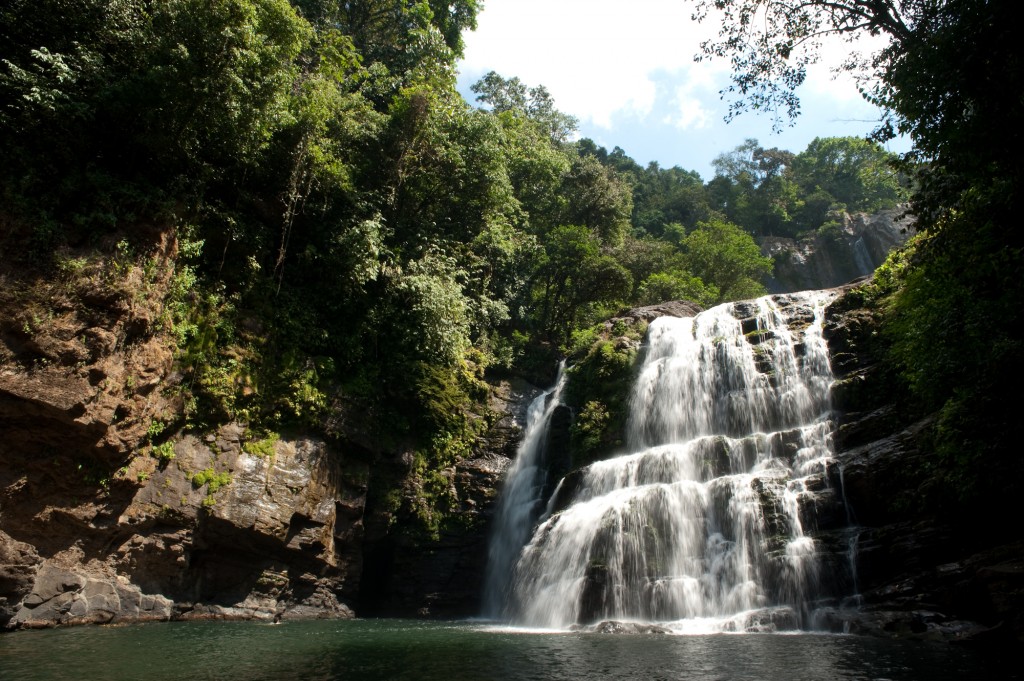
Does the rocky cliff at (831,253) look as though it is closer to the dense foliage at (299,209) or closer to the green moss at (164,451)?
the dense foliage at (299,209)

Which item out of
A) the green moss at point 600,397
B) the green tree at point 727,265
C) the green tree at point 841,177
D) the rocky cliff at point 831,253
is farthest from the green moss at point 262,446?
the green tree at point 841,177

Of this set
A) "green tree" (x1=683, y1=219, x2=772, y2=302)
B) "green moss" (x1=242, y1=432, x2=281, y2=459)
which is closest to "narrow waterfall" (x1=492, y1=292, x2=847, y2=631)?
"green moss" (x1=242, y1=432, x2=281, y2=459)

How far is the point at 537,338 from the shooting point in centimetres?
2583

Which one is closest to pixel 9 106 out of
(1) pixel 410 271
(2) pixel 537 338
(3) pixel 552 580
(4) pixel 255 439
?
(4) pixel 255 439

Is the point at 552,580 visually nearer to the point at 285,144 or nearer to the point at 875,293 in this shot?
the point at 875,293

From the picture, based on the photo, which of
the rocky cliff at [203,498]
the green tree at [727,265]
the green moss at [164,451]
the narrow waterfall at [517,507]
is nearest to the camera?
the rocky cliff at [203,498]

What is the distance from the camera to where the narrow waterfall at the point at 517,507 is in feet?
54.3

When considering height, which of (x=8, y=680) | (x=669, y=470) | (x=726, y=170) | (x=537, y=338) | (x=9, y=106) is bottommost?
(x=8, y=680)

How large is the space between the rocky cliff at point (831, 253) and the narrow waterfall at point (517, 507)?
33.2m

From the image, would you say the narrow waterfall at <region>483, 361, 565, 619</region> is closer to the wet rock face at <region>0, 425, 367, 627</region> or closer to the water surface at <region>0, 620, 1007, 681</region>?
the wet rock face at <region>0, 425, 367, 627</region>

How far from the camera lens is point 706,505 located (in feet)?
41.3

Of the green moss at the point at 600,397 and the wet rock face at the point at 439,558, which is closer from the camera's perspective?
the wet rock face at the point at 439,558

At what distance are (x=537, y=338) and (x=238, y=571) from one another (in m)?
15.3

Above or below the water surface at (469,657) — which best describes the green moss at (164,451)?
above
